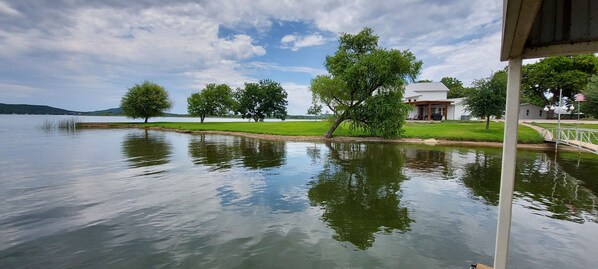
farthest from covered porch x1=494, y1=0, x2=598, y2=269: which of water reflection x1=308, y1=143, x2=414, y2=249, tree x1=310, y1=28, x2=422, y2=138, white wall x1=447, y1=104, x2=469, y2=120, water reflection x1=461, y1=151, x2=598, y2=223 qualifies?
white wall x1=447, y1=104, x2=469, y2=120

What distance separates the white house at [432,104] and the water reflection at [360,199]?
44306 mm

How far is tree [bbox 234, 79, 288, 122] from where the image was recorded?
267ft

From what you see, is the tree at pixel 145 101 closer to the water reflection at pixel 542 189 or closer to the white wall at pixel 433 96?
the white wall at pixel 433 96

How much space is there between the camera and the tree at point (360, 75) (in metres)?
30.6

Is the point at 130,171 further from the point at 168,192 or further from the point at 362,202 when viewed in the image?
the point at 362,202

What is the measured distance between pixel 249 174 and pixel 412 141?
23.1 metres

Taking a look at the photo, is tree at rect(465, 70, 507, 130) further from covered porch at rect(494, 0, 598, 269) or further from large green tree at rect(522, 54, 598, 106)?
covered porch at rect(494, 0, 598, 269)

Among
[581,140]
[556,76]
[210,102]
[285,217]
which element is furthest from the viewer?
[210,102]

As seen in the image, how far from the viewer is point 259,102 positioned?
8319cm

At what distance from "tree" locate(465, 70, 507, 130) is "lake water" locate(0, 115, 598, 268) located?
72.4 feet

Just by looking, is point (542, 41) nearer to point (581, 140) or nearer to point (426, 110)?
point (581, 140)

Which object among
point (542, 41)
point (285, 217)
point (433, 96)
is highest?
point (433, 96)

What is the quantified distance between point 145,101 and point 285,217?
68.2 meters

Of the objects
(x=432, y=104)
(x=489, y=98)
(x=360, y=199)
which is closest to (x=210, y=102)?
(x=432, y=104)
